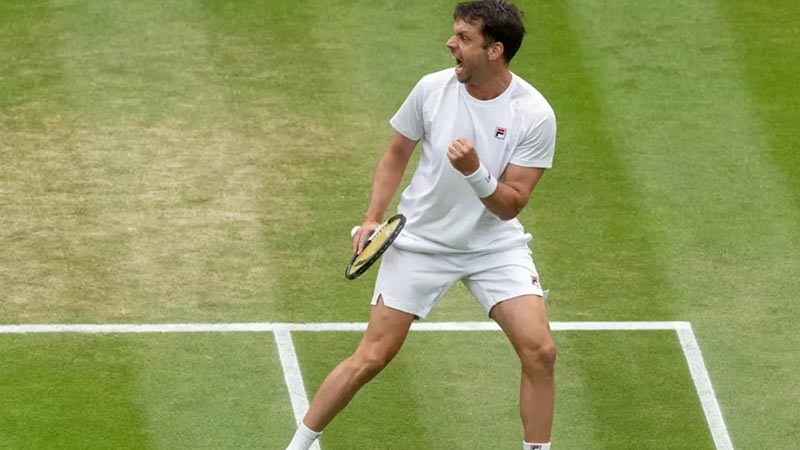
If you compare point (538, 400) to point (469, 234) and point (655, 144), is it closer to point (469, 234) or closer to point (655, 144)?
point (469, 234)

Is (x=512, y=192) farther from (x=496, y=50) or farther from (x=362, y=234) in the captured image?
(x=362, y=234)

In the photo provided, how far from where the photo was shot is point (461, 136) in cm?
997

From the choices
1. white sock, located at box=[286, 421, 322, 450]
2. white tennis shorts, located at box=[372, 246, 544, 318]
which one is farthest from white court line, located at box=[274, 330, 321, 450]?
white tennis shorts, located at box=[372, 246, 544, 318]

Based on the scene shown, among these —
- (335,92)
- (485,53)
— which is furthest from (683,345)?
(335,92)

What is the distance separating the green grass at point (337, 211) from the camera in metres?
11.2

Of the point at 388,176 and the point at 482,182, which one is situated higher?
the point at 482,182

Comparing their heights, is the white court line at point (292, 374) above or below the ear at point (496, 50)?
below

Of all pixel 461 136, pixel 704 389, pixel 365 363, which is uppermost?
pixel 461 136

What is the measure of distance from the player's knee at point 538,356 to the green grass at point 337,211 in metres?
1.03

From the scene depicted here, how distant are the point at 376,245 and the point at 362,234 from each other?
0.76 ft

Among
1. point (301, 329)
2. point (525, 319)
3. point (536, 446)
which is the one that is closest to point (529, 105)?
point (525, 319)

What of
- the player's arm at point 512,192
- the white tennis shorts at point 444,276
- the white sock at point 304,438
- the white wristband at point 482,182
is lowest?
the white sock at point 304,438

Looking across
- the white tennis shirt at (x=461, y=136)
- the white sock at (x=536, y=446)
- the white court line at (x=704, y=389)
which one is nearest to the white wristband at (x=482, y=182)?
the white tennis shirt at (x=461, y=136)

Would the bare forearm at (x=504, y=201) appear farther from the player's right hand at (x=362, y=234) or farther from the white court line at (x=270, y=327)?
the white court line at (x=270, y=327)
